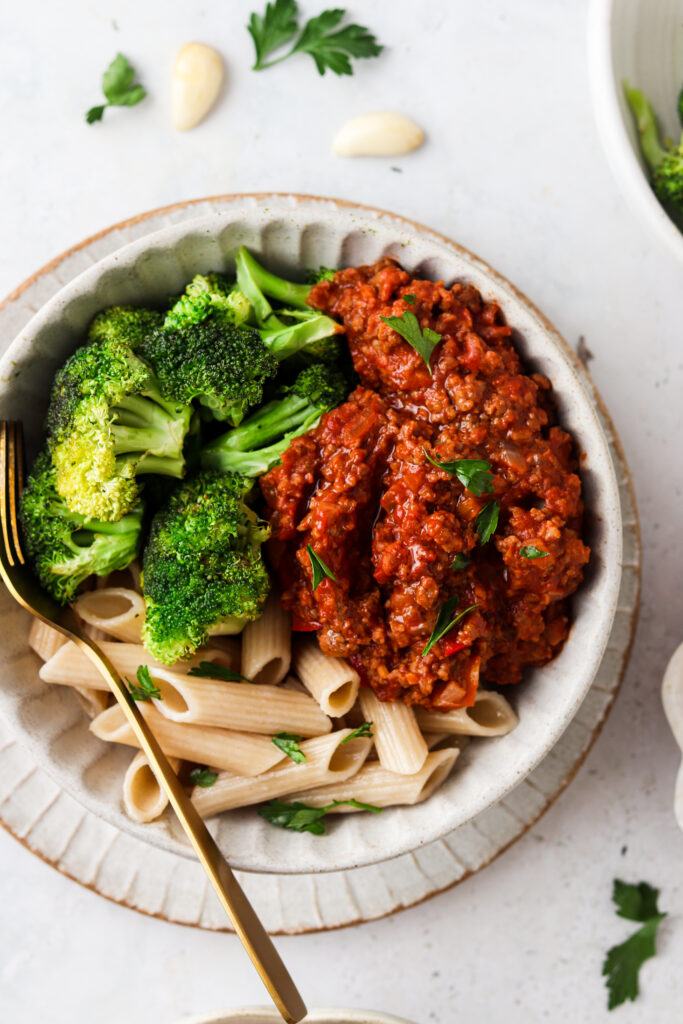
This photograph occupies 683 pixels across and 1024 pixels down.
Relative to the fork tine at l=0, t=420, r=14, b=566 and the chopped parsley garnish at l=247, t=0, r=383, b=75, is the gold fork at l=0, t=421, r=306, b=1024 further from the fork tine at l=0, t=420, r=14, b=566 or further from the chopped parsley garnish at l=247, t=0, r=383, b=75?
the chopped parsley garnish at l=247, t=0, r=383, b=75

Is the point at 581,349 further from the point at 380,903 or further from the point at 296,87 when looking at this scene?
the point at 380,903

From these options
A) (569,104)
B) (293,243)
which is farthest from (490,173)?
(293,243)

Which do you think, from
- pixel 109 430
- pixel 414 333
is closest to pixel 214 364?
pixel 109 430

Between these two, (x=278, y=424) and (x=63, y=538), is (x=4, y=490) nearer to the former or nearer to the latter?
(x=63, y=538)

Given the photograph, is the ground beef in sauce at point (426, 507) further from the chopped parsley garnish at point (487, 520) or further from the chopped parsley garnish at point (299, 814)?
the chopped parsley garnish at point (299, 814)

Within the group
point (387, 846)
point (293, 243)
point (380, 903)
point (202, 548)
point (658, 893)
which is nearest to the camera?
point (202, 548)
